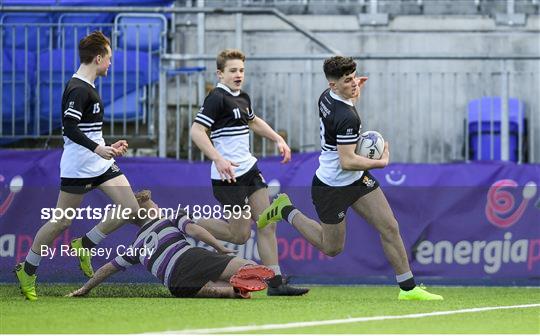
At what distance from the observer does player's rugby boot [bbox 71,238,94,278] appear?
11141 mm

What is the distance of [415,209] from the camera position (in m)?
13.5

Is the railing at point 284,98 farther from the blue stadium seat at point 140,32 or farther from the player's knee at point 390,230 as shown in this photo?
the player's knee at point 390,230

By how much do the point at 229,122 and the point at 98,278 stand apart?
175 cm

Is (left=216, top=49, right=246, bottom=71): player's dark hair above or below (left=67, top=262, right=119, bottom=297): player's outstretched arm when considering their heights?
above

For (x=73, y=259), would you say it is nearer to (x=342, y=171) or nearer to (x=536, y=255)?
(x=342, y=171)

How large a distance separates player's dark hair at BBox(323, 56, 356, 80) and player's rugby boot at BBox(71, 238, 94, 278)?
2.52 metres

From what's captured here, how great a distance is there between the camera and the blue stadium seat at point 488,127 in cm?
1505

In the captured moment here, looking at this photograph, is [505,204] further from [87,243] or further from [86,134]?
[86,134]

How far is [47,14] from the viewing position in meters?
15.7

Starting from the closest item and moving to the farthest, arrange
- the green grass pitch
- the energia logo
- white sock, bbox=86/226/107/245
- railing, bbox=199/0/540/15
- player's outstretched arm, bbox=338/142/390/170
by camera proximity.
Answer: the green grass pitch
player's outstretched arm, bbox=338/142/390/170
white sock, bbox=86/226/107/245
the energia logo
railing, bbox=199/0/540/15

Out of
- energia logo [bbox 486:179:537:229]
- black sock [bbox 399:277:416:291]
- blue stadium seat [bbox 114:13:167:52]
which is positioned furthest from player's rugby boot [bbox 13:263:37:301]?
blue stadium seat [bbox 114:13:167:52]

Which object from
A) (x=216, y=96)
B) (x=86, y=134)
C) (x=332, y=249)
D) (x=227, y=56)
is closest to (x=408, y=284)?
(x=332, y=249)

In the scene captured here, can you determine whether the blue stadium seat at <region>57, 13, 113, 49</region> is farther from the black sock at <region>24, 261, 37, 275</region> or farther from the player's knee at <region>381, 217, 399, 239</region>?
the player's knee at <region>381, 217, 399, 239</region>

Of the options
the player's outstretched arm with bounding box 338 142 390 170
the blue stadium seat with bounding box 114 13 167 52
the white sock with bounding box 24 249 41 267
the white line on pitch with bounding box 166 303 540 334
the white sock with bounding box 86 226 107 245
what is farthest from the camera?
the blue stadium seat with bounding box 114 13 167 52
